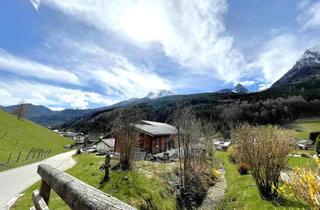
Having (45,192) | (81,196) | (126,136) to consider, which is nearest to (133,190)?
(126,136)

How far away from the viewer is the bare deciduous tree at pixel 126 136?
2256 centimetres

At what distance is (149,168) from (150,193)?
850cm

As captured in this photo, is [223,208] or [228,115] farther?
[228,115]

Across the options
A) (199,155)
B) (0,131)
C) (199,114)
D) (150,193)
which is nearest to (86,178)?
(150,193)

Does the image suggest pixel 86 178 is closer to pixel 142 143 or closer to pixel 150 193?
pixel 150 193

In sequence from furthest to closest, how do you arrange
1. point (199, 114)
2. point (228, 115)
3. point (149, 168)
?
point (199, 114) < point (228, 115) < point (149, 168)

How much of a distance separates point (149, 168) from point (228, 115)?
4950 inches

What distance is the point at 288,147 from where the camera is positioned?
15570 millimetres

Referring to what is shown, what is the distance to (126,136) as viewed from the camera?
22906 mm

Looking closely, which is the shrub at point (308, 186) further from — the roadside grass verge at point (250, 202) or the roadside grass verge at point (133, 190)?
the roadside grass verge at point (133, 190)

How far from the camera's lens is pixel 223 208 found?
19375 mm

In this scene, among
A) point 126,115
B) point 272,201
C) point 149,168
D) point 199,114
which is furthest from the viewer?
point 199,114

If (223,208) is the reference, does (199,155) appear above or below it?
above

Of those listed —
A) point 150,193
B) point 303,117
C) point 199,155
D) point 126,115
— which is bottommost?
point 150,193
